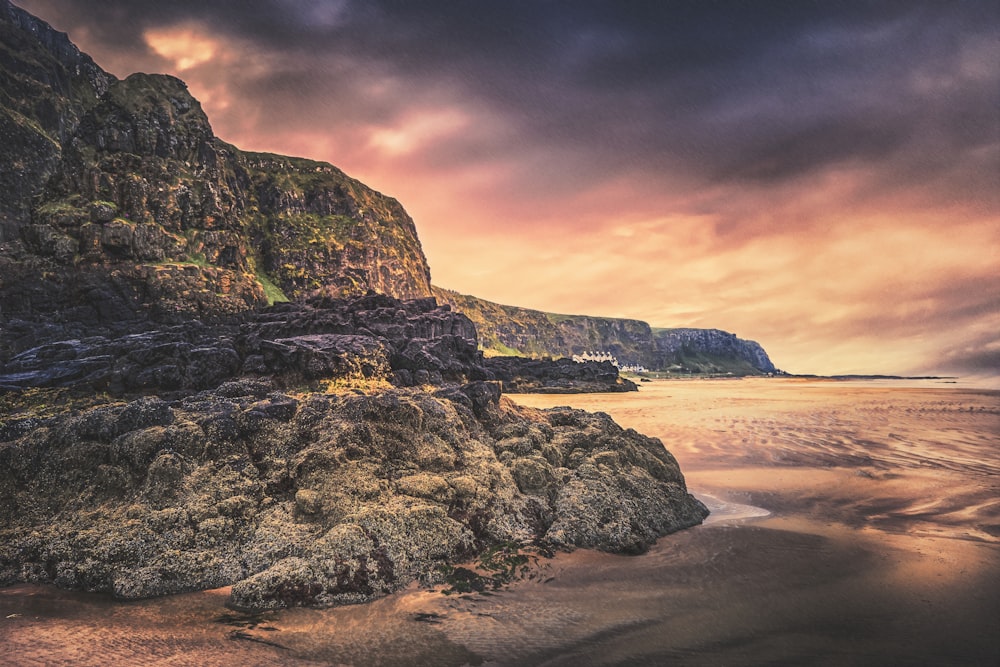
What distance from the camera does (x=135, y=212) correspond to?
6241 centimetres

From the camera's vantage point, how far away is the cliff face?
53.8 metres

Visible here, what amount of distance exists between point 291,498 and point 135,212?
77.9 meters

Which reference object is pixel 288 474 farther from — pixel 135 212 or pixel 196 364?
pixel 135 212

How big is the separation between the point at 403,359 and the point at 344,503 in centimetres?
1708

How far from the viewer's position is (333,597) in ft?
16.2

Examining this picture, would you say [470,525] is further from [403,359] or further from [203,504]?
[403,359]

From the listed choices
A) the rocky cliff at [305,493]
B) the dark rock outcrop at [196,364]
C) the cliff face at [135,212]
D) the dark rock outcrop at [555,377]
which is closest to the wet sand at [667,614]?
the rocky cliff at [305,493]

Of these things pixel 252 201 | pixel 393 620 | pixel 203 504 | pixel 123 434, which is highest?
pixel 252 201

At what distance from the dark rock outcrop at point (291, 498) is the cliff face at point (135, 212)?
5326 cm

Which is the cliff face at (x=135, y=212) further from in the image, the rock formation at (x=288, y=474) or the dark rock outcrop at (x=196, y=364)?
the rock formation at (x=288, y=474)

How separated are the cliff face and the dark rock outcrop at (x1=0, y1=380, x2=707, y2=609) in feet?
175

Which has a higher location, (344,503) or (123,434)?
(123,434)

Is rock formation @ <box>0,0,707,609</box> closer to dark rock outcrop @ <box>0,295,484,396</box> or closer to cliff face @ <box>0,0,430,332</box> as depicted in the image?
dark rock outcrop @ <box>0,295,484,396</box>

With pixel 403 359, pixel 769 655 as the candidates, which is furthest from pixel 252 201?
pixel 769 655
